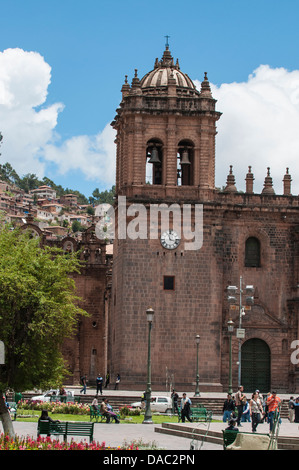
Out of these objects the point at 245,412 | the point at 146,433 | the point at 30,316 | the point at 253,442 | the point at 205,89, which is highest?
the point at 205,89

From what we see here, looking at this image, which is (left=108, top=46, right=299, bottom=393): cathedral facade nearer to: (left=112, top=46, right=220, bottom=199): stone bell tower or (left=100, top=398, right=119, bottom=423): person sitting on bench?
(left=112, top=46, right=220, bottom=199): stone bell tower

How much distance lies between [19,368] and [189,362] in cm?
2088

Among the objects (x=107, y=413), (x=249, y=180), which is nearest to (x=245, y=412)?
(x=107, y=413)

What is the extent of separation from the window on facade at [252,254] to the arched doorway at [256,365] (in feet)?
12.2

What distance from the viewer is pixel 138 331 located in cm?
4600

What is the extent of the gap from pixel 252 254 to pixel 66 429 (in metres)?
25.8

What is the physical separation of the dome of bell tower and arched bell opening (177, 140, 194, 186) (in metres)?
2.81

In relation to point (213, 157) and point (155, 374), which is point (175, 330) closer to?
point (155, 374)

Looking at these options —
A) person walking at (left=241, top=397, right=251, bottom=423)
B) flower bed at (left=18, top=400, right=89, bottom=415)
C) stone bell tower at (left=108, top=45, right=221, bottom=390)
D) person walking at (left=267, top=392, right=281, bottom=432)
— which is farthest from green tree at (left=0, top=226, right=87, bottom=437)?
stone bell tower at (left=108, top=45, right=221, bottom=390)

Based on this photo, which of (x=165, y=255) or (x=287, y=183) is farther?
(x=287, y=183)

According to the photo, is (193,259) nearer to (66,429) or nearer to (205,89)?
(205,89)

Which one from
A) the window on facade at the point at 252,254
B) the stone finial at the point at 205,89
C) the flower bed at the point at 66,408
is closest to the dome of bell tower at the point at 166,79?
the stone finial at the point at 205,89

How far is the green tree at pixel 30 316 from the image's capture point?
25781 millimetres

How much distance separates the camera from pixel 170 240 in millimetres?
46750
